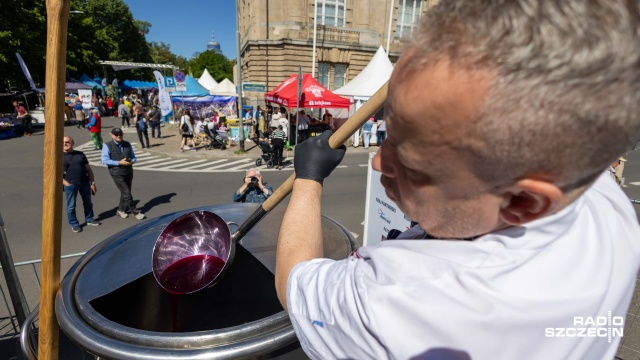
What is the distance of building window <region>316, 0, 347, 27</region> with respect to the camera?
18812mm

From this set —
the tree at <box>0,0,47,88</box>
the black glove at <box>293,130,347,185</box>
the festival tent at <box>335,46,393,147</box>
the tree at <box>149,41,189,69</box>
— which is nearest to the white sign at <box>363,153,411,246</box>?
the black glove at <box>293,130,347,185</box>

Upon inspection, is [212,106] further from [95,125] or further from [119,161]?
[119,161]

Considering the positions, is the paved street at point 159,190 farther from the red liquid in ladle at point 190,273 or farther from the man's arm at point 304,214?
the man's arm at point 304,214

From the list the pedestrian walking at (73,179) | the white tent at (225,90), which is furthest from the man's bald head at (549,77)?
the white tent at (225,90)

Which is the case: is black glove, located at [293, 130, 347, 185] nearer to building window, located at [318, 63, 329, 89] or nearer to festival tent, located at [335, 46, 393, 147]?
festival tent, located at [335, 46, 393, 147]

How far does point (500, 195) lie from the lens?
0.62 meters

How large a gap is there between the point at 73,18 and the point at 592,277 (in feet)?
126

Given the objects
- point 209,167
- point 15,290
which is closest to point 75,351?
point 15,290

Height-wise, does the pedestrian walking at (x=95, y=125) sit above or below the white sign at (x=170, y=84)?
below

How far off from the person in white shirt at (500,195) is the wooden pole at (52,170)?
1130 millimetres

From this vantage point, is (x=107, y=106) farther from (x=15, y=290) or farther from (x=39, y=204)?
(x=15, y=290)

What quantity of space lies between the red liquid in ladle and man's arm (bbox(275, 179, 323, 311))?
0.95 metres

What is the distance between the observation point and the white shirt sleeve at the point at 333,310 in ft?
2.11

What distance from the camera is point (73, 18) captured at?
95.5ft
